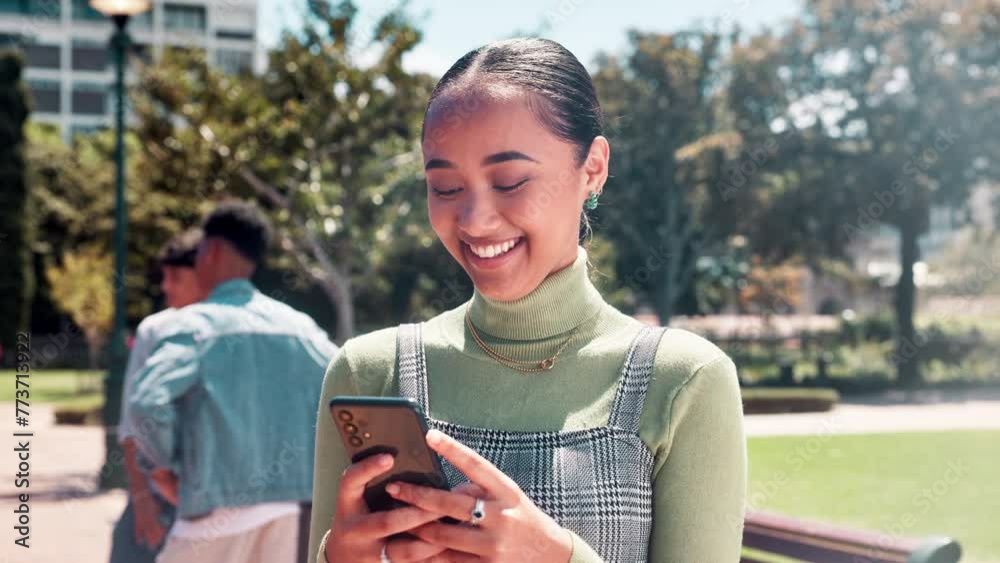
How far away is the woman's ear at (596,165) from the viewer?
5.42 ft

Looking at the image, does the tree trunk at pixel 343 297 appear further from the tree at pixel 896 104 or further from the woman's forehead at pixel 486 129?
the tree at pixel 896 104

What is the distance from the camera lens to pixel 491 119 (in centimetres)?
152

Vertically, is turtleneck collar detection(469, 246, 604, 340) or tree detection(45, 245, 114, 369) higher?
turtleneck collar detection(469, 246, 604, 340)

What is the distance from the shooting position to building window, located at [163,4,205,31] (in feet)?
205

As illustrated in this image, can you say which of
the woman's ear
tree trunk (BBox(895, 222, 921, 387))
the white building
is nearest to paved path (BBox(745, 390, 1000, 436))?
tree trunk (BBox(895, 222, 921, 387))

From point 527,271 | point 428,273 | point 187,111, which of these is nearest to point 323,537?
point 527,271

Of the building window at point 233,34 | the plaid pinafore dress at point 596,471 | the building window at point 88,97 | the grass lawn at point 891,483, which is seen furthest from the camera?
the building window at point 233,34

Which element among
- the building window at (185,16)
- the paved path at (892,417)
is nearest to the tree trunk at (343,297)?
the paved path at (892,417)

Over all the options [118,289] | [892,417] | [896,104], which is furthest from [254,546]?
[896,104]

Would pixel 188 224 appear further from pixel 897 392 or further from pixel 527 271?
pixel 897 392

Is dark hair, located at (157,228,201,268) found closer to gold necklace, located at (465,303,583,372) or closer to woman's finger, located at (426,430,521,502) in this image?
gold necklace, located at (465,303,583,372)

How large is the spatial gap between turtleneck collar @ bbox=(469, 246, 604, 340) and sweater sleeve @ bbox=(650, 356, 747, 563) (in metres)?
0.22

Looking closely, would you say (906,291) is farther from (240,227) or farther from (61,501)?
(240,227)

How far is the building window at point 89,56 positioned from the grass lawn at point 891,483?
5480cm
